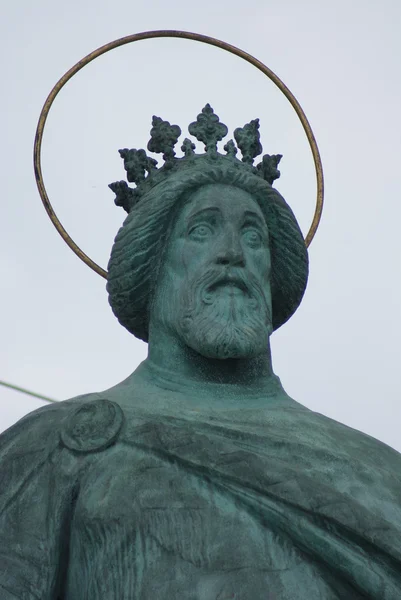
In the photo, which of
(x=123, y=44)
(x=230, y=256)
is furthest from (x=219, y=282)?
(x=123, y=44)

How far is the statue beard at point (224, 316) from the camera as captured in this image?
332 inches

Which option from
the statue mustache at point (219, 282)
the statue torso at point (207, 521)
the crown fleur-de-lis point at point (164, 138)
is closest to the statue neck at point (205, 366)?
the statue mustache at point (219, 282)

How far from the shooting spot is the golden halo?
941 cm

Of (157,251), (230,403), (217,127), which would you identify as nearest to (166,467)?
(230,403)

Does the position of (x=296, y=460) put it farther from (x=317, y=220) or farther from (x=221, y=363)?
(x=317, y=220)

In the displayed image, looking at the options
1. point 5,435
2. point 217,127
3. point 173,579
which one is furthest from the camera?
point 217,127

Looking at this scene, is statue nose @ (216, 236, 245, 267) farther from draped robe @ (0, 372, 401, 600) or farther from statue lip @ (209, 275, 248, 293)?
draped robe @ (0, 372, 401, 600)

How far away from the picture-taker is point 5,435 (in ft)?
27.2

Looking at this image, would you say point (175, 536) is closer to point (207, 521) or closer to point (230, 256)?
point (207, 521)

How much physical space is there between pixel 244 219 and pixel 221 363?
2.35 ft

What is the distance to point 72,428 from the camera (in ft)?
26.2

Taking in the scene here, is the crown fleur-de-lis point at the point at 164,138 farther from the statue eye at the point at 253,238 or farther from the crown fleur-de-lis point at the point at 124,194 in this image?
the statue eye at the point at 253,238

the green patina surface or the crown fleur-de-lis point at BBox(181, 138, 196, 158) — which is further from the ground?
the crown fleur-de-lis point at BBox(181, 138, 196, 158)

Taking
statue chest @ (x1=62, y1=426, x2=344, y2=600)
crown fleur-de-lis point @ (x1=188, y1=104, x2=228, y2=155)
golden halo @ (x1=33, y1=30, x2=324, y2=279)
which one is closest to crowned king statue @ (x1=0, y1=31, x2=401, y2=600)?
statue chest @ (x1=62, y1=426, x2=344, y2=600)
